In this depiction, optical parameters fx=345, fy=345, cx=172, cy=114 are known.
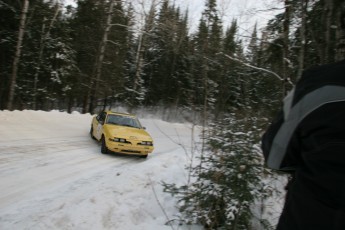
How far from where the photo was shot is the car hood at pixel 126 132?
12.3 m

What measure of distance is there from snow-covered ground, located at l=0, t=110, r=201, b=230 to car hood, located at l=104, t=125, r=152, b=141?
79 centimetres

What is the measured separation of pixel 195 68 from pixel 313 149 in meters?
21.6

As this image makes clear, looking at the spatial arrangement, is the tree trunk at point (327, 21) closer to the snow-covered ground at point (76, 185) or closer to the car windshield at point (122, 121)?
the snow-covered ground at point (76, 185)

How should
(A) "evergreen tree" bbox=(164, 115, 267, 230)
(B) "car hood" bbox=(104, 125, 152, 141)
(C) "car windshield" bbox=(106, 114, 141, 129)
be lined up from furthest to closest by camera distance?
(C) "car windshield" bbox=(106, 114, 141, 129), (B) "car hood" bbox=(104, 125, 152, 141), (A) "evergreen tree" bbox=(164, 115, 267, 230)

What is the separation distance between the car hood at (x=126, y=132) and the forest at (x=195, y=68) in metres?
2.85

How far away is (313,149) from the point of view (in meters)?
1.37

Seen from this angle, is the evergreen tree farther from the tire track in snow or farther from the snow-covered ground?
the tire track in snow

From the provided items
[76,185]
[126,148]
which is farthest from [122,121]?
[76,185]

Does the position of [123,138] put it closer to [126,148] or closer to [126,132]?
[126,148]

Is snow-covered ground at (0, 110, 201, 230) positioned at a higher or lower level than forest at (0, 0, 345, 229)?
lower

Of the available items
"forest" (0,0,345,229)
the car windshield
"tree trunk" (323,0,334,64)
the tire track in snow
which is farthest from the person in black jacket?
the car windshield

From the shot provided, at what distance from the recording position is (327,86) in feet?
4.58

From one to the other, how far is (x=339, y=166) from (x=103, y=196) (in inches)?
245

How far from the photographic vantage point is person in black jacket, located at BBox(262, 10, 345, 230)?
130 centimetres
